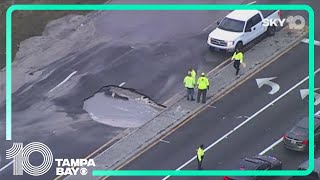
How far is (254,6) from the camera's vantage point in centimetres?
4409

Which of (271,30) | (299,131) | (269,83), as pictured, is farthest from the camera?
(271,30)

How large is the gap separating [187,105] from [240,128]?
3071 millimetres

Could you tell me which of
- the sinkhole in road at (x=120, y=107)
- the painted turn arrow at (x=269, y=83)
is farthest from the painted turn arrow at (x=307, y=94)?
the sinkhole in road at (x=120, y=107)

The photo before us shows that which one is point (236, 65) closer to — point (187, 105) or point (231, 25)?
point (187, 105)

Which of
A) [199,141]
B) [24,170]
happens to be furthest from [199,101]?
[24,170]

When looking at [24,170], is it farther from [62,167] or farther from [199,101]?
[199,101]

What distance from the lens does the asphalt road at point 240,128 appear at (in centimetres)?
3522

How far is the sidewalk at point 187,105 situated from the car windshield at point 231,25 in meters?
1.27

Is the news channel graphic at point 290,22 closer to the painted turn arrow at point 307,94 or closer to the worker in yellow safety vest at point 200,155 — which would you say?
the painted turn arrow at point 307,94

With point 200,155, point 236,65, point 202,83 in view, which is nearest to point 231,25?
point 236,65

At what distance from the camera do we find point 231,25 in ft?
141

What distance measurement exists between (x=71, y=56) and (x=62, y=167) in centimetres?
905

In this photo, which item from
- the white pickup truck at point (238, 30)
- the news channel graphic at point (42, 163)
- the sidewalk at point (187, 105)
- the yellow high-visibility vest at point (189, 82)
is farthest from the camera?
the white pickup truck at point (238, 30)

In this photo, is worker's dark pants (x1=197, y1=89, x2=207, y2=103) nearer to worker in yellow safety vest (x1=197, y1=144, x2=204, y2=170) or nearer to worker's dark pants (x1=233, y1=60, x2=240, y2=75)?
worker's dark pants (x1=233, y1=60, x2=240, y2=75)
